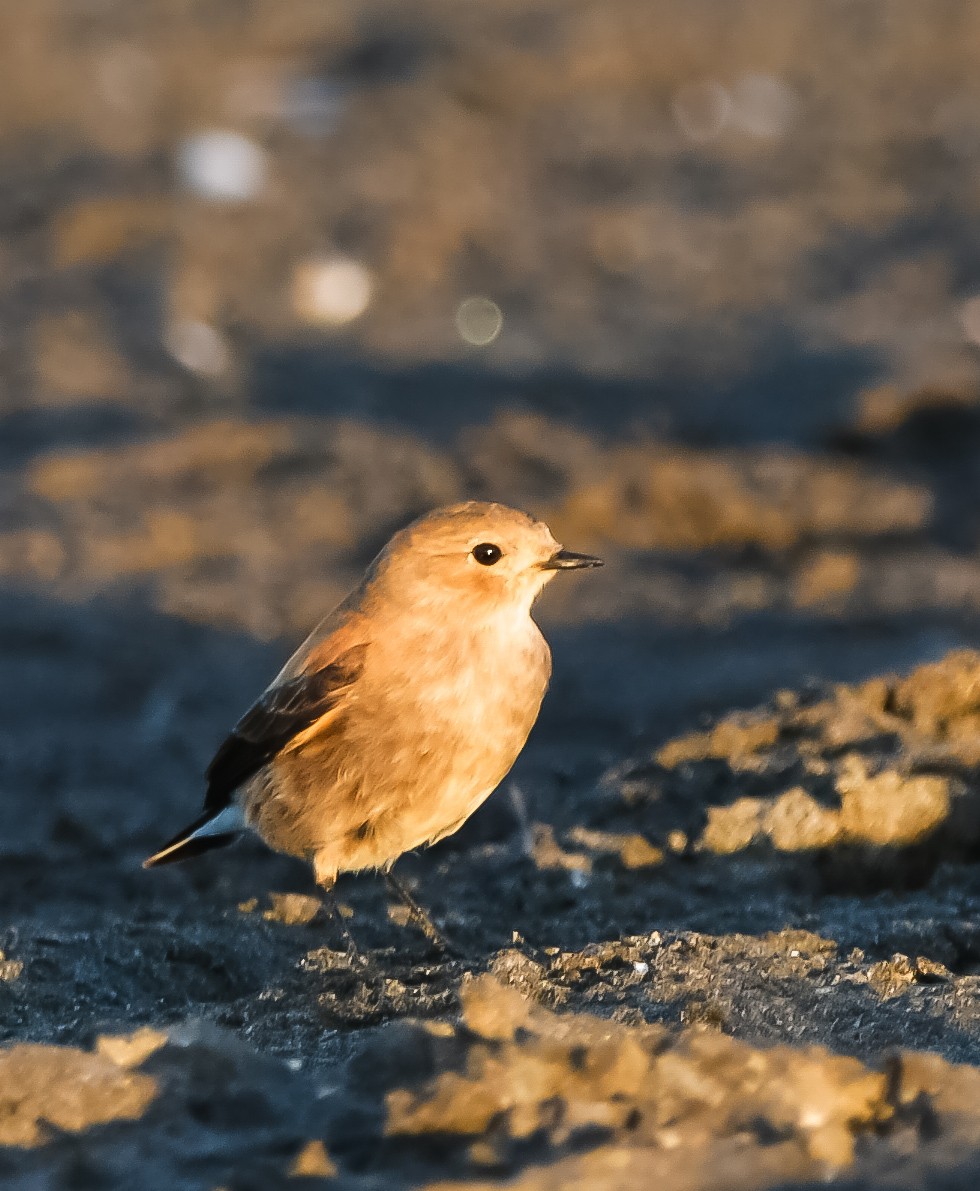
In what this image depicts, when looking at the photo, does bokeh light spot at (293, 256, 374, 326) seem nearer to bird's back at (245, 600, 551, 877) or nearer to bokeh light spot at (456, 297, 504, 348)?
bokeh light spot at (456, 297, 504, 348)

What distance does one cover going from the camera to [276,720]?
5527 millimetres

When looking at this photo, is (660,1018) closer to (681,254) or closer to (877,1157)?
(877,1157)

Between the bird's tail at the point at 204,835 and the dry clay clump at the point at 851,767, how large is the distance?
144 centimetres

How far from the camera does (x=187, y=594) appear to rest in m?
8.95

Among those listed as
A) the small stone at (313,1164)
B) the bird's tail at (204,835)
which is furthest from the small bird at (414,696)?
the small stone at (313,1164)

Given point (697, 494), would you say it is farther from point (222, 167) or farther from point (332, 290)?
point (222, 167)

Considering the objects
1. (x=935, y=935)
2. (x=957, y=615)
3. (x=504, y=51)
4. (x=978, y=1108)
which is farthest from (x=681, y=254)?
(x=978, y=1108)

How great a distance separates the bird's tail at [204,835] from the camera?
5.86m

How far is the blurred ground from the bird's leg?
59mm

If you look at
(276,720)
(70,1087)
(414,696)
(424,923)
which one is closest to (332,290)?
(276,720)

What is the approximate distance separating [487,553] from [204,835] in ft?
4.86

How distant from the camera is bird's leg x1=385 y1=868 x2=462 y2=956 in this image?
5234 millimetres

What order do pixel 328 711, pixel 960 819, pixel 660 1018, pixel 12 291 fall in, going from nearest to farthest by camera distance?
pixel 660 1018
pixel 328 711
pixel 960 819
pixel 12 291

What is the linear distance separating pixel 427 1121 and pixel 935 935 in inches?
76.9
